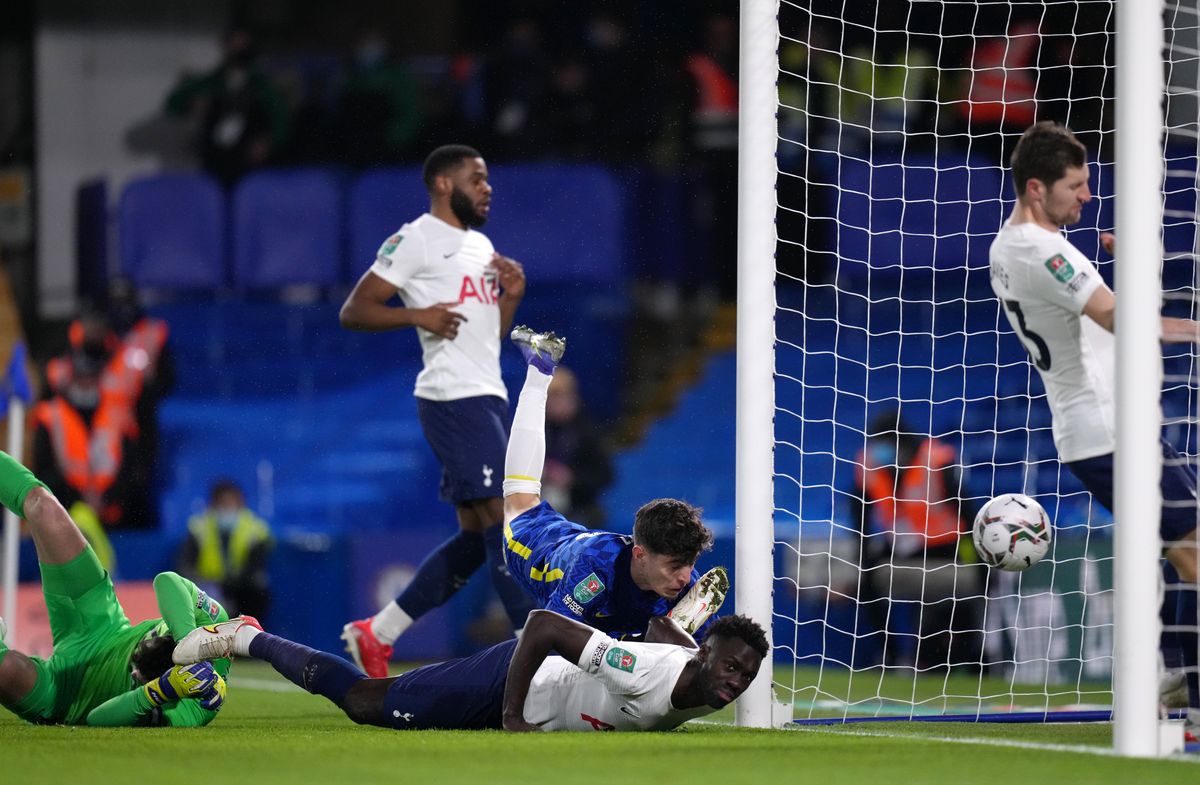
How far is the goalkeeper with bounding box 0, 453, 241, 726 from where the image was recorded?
5.62 meters

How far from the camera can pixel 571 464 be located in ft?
38.9

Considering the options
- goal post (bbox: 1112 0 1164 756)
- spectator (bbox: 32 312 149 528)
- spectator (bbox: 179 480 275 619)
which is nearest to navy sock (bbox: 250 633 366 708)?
goal post (bbox: 1112 0 1164 756)

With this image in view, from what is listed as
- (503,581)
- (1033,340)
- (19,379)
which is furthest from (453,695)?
(19,379)

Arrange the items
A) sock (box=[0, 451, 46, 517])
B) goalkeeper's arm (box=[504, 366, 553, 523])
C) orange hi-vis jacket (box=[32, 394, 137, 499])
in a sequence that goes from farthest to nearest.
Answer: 1. orange hi-vis jacket (box=[32, 394, 137, 499])
2. goalkeeper's arm (box=[504, 366, 553, 523])
3. sock (box=[0, 451, 46, 517])

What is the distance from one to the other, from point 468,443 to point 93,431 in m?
7.16

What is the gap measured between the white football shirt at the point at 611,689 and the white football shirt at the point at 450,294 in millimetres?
1818

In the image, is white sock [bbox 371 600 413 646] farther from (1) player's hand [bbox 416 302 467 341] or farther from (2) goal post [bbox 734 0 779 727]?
(2) goal post [bbox 734 0 779 727]

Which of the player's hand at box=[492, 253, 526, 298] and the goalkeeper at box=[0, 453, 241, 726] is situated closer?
the goalkeeper at box=[0, 453, 241, 726]

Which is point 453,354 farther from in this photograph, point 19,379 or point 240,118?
point 240,118

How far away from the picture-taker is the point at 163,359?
13195 mm

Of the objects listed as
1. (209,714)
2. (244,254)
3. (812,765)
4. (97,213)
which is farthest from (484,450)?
(97,213)

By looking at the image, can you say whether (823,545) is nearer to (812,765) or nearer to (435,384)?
(435,384)

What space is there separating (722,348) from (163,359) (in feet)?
15.4

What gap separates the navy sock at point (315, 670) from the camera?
5527 mm
